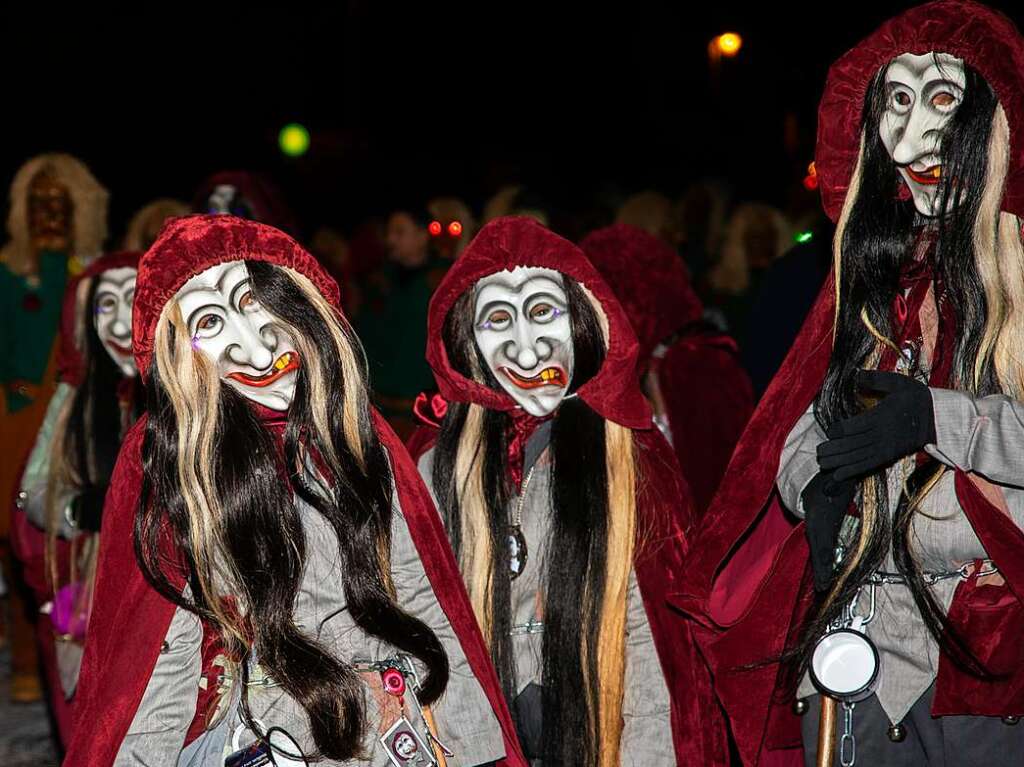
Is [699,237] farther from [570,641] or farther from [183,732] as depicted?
[183,732]

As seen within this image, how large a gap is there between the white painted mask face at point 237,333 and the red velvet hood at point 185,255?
0.03 m

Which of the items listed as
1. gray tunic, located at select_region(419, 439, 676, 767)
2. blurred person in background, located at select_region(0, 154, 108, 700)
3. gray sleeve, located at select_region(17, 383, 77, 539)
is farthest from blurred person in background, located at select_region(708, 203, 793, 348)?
gray tunic, located at select_region(419, 439, 676, 767)

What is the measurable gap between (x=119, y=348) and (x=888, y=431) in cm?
277

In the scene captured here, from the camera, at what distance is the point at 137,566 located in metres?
2.77

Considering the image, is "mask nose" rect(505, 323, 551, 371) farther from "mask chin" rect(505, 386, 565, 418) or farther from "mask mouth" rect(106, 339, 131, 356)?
"mask mouth" rect(106, 339, 131, 356)

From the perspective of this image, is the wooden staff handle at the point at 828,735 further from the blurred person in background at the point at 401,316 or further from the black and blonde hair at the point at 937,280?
the blurred person in background at the point at 401,316

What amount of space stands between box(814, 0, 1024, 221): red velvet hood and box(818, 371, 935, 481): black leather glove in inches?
19.0

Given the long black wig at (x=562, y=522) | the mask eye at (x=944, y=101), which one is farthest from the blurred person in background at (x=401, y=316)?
the mask eye at (x=944, y=101)

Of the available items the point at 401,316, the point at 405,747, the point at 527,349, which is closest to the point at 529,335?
the point at 527,349

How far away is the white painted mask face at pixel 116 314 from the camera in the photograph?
4531mm

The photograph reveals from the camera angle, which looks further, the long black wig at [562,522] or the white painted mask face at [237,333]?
the long black wig at [562,522]

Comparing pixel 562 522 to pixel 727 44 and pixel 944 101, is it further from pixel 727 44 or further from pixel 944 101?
pixel 727 44

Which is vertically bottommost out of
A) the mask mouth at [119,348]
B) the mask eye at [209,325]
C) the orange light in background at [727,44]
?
the mask eye at [209,325]

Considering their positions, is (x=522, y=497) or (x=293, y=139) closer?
(x=522, y=497)
